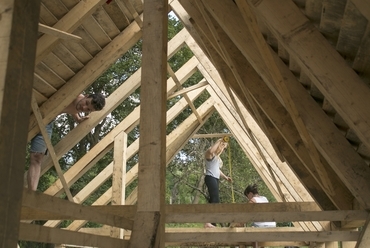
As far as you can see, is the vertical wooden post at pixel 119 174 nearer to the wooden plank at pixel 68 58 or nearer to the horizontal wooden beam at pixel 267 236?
the wooden plank at pixel 68 58

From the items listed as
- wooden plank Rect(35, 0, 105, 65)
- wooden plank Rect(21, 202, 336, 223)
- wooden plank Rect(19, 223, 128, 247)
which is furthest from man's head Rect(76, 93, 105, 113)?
wooden plank Rect(19, 223, 128, 247)

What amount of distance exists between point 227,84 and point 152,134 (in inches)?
72.5

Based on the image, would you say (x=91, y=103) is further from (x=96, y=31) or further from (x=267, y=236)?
(x=267, y=236)

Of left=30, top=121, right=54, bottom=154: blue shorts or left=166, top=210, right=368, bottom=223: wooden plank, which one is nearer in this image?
left=166, top=210, right=368, bottom=223: wooden plank

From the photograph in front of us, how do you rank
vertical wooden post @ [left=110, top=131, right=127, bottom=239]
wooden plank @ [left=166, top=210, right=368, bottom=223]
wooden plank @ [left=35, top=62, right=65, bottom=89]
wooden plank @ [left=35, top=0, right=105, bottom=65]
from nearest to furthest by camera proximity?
1. wooden plank @ [left=166, top=210, right=368, bottom=223]
2. wooden plank @ [left=35, top=0, right=105, bottom=65]
3. wooden plank @ [left=35, top=62, right=65, bottom=89]
4. vertical wooden post @ [left=110, top=131, right=127, bottom=239]

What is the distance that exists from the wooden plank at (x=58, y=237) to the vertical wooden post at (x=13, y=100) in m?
0.40

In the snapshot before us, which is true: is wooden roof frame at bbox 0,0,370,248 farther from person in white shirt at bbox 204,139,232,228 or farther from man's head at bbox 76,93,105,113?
person in white shirt at bbox 204,139,232,228

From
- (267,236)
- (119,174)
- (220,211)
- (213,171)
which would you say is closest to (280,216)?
(267,236)

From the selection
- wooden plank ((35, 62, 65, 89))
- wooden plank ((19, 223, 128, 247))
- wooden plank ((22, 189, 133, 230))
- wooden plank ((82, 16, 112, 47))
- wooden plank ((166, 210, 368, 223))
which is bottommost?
wooden plank ((19, 223, 128, 247))

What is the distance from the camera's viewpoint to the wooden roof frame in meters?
1.35

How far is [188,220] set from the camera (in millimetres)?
3389

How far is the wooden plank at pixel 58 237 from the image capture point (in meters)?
1.67

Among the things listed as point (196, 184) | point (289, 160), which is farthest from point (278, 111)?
point (196, 184)

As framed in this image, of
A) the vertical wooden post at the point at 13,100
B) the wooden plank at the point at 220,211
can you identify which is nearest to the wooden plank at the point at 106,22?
the wooden plank at the point at 220,211
